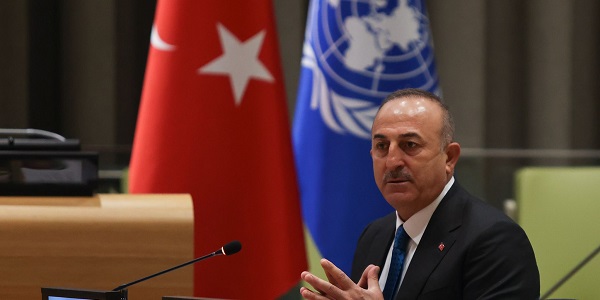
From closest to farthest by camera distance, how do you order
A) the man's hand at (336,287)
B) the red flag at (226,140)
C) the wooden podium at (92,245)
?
the man's hand at (336,287) → the wooden podium at (92,245) → the red flag at (226,140)

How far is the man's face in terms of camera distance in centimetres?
245

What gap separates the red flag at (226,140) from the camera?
3646 mm

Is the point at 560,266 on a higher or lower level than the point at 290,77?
lower

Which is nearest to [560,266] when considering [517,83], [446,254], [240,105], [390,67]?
[390,67]

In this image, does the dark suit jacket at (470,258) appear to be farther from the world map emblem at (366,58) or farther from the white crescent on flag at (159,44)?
the white crescent on flag at (159,44)

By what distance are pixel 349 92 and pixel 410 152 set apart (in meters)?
1.55

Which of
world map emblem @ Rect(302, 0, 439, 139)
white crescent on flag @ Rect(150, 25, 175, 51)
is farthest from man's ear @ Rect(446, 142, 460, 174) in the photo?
white crescent on flag @ Rect(150, 25, 175, 51)

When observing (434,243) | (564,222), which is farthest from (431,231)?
(564,222)

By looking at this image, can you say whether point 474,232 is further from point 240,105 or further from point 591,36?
point 591,36

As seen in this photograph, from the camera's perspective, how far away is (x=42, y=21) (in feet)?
20.9

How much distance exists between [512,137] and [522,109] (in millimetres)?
200

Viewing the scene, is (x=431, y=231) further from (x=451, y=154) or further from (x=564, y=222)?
(x=564, y=222)

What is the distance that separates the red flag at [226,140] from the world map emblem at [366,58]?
0.29m

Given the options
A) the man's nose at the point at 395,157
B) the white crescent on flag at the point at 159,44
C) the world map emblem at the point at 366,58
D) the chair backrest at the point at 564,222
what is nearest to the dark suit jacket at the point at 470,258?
the man's nose at the point at 395,157
